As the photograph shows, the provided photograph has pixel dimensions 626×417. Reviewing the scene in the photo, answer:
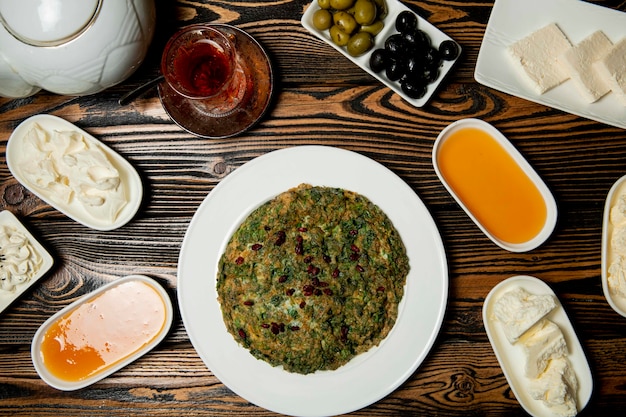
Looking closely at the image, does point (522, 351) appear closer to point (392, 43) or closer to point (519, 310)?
point (519, 310)

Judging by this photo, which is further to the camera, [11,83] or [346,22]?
[346,22]

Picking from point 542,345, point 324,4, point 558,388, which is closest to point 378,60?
point 324,4

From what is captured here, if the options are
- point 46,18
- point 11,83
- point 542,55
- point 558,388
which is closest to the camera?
point 46,18

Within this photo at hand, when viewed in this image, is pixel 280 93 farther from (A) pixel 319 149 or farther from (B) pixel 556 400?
(B) pixel 556 400

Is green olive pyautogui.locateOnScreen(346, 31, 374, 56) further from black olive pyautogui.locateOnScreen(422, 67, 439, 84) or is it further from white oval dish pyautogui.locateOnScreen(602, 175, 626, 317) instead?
white oval dish pyautogui.locateOnScreen(602, 175, 626, 317)

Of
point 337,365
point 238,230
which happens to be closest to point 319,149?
point 238,230

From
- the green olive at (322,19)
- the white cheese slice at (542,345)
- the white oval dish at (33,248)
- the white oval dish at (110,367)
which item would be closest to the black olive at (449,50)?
the green olive at (322,19)

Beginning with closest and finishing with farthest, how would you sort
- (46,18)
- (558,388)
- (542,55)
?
1. (46,18)
2. (558,388)
3. (542,55)
